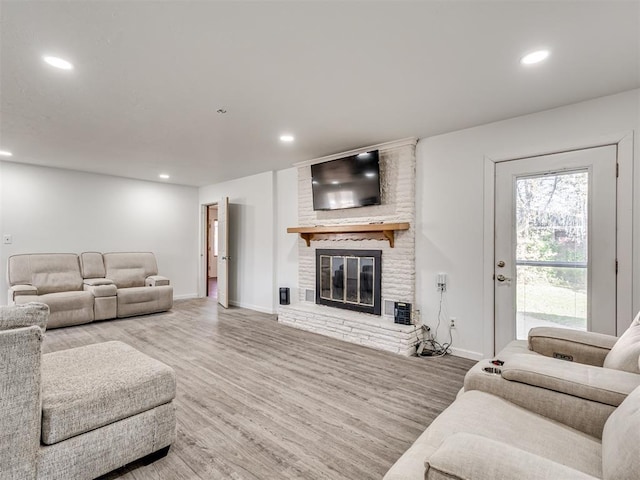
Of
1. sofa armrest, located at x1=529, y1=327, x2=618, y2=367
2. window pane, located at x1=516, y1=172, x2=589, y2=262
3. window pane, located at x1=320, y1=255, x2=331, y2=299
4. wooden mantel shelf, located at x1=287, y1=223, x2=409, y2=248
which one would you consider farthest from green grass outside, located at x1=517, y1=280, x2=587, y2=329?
window pane, located at x1=320, y1=255, x2=331, y2=299

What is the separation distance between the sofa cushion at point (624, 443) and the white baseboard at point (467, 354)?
2507 millimetres

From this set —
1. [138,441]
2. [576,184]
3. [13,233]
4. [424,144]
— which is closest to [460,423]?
[138,441]

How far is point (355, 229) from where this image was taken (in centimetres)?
418

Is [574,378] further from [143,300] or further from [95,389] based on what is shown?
[143,300]

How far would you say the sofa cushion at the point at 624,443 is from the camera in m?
0.80

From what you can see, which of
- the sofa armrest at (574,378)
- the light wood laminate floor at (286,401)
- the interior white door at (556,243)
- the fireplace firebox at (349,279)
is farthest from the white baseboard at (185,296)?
the sofa armrest at (574,378)

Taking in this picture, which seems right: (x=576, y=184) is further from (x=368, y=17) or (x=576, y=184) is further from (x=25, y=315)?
(x=25, y=315)

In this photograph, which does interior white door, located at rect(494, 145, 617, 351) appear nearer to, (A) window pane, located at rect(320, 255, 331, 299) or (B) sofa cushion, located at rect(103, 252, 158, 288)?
(A) window pane, located at rect(320, 255, 331, 299)

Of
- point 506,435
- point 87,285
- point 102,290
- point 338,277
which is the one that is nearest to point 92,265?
point 87,285

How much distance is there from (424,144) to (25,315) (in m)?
3.81

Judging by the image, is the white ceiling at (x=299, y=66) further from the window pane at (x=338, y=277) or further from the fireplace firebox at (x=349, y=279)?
the window pane at (x=338, y=277)

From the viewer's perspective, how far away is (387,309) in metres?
4.09

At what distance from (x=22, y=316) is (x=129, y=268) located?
5126 millimetres

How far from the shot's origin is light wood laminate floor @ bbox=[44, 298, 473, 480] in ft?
5.96
